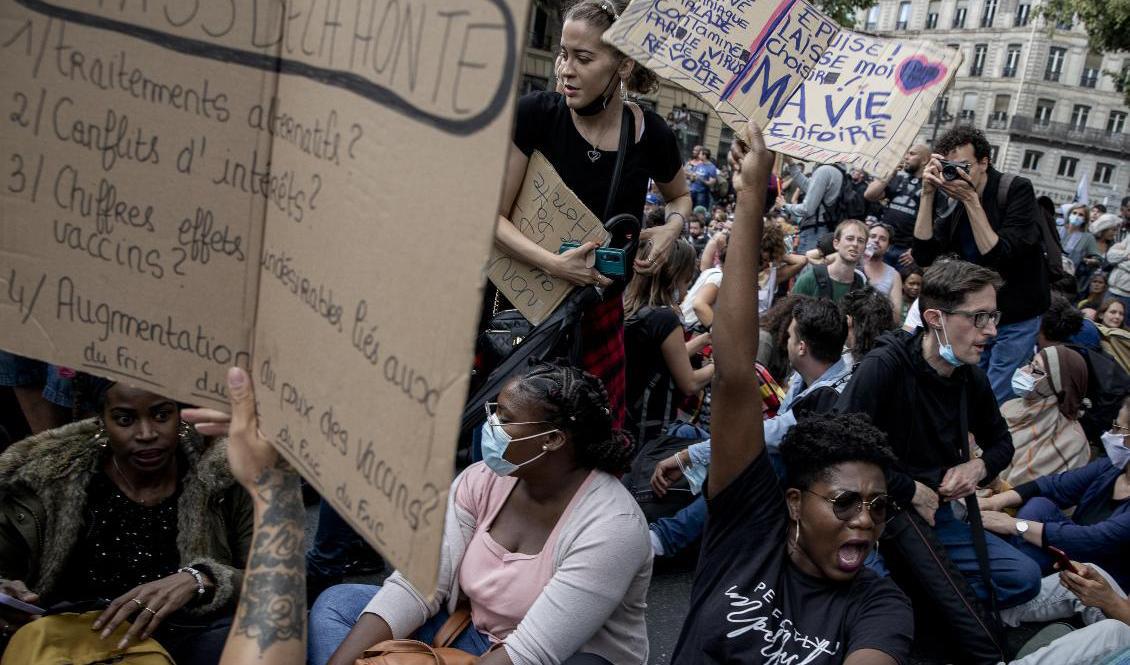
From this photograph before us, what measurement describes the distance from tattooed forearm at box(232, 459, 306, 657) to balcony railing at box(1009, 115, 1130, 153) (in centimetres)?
6360

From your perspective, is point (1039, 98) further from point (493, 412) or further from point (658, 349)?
point (493, 412)

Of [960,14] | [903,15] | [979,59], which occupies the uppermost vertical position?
[960,14]

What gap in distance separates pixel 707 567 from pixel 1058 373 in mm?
3907

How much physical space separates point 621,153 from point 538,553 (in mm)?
1362

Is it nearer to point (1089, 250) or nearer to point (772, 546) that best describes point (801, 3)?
point (772, 546)

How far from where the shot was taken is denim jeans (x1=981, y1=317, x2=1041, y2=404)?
5.33 m

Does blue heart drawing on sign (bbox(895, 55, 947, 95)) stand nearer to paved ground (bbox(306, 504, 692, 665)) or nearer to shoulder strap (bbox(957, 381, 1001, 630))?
shoulder strap (bbox(957, 381, 1001, 630))

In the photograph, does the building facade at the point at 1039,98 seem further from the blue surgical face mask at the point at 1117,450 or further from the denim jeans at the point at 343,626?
the denim jeans at the point at 343,626

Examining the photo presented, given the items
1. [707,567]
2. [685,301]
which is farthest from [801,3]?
[685,301]

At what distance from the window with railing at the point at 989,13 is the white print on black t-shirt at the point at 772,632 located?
207 feet

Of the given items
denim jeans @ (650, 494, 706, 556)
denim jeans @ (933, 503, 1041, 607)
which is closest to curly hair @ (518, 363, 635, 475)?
denim jeans @ (650, 494, 706, 556)

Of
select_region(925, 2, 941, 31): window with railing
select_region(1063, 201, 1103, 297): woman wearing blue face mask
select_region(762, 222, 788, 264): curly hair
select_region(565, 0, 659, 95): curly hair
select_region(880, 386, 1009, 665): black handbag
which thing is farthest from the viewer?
select_region(925, 2, 941, 31): window with railing

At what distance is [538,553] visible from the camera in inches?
105

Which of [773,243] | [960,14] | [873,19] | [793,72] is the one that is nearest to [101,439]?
[793,72]
